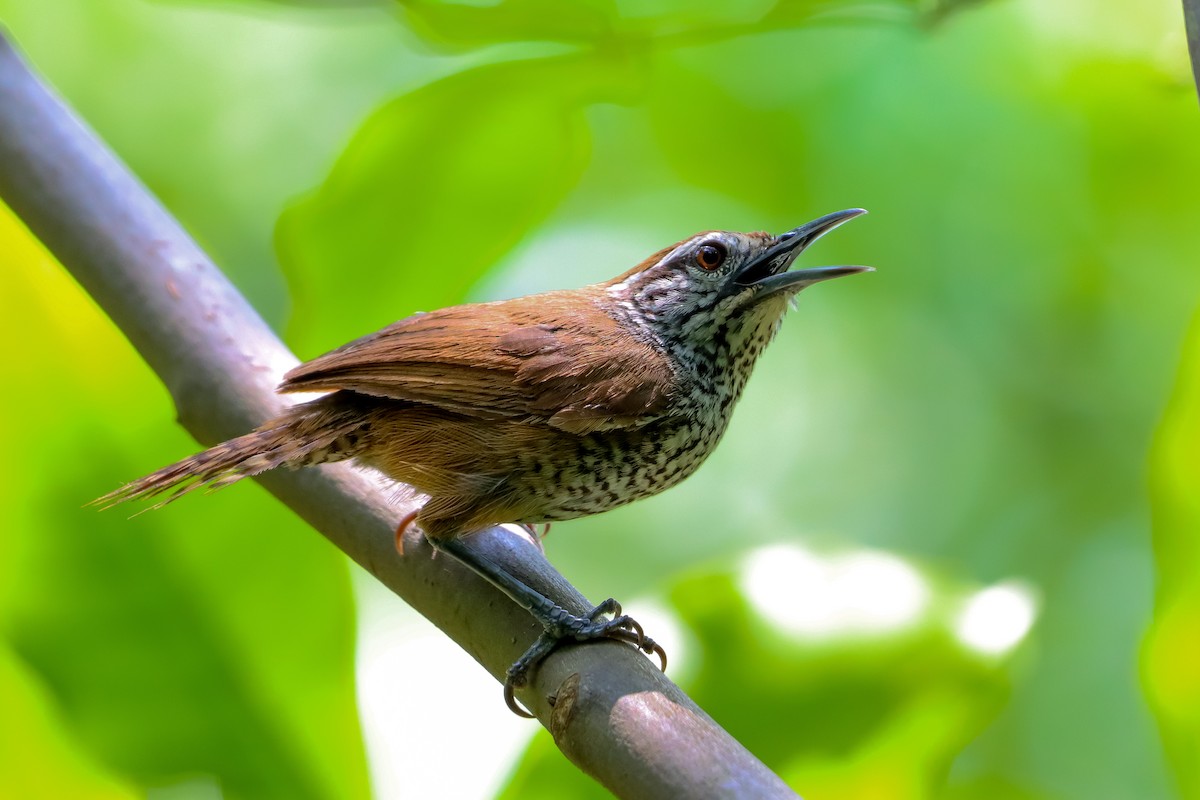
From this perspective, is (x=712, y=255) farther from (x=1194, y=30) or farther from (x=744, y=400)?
(x=744, y=400)

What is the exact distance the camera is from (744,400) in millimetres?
3082

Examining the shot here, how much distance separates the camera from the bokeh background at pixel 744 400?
226 cm

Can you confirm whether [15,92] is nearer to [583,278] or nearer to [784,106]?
[583,278]

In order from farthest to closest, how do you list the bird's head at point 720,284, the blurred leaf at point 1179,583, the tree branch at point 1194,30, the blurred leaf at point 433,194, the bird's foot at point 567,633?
the blurred leaf at point 433,194 < the blurred leaf at point 1179,583 < the bird's head at point 720,284 < the bird's foot at point 567,633 < the tree branch at point 1194,30

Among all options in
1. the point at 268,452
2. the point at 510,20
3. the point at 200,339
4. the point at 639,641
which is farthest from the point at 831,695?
the point at 510,20

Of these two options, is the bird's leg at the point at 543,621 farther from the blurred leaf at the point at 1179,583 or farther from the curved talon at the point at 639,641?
the blurred leaf at the point at 1179,583

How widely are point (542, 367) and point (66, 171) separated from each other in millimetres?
989

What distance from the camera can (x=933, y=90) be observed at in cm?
314

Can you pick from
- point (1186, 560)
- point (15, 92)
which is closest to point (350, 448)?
point (15, 92)

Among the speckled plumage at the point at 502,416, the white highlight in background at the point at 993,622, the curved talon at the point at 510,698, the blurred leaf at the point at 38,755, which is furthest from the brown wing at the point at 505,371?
the blurred leaf at the point at 38,755

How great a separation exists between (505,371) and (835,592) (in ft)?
3.18

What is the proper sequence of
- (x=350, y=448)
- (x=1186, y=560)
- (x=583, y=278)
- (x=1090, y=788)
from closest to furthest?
(x=350, y=448) → (x=1186, y=560) → (x=1090, y=788) → (x=583, y=278)

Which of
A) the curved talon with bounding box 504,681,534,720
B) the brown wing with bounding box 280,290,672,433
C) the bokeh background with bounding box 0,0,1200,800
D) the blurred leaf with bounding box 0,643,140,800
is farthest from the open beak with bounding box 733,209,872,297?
the blurred leaf with bounding box 0,643,140,800

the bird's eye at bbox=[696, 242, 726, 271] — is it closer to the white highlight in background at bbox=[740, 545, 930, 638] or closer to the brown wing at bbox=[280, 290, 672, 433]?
the brown wing at bbox=[280, 290, 672, 433]
